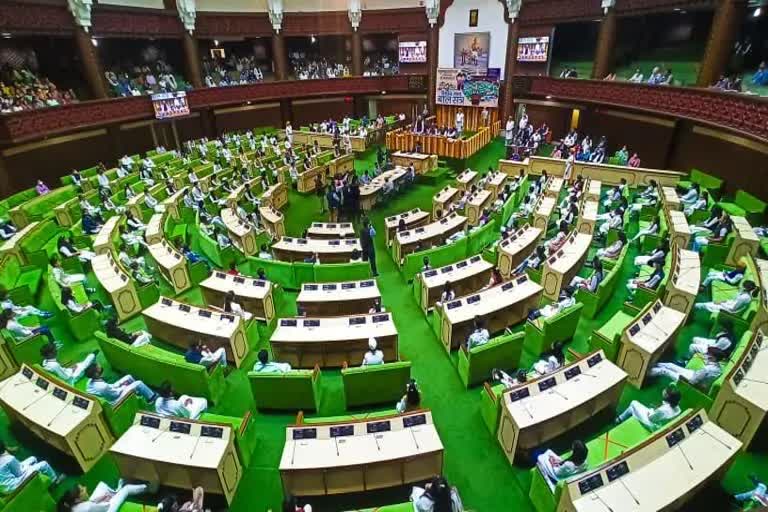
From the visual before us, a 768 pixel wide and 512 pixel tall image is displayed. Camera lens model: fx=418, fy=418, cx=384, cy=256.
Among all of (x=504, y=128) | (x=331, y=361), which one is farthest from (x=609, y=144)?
(x=331, y=361)

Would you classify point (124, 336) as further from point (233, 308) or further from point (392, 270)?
point (392, 270)

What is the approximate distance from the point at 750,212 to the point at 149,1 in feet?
91.6

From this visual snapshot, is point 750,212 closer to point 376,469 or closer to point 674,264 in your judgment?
point 674,264

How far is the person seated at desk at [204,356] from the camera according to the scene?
780cm

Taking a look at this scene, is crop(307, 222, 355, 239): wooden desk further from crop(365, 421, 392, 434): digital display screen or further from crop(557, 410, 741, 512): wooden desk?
crop(557, 410, 741, 512): wooden desk

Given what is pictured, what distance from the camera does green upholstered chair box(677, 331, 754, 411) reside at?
641 cm

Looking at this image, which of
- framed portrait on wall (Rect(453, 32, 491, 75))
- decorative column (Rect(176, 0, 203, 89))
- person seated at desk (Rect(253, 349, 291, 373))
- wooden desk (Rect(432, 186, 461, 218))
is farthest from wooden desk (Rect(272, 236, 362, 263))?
framed portrait on wall (Rect(453, 32, 491, 75))

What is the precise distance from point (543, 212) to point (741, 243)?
16.5ft

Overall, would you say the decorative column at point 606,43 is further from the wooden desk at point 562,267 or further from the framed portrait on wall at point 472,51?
the wooden desk at point 562,267

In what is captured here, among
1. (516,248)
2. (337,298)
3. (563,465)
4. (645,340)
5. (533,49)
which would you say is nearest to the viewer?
(563,465)

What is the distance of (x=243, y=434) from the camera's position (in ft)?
21.1

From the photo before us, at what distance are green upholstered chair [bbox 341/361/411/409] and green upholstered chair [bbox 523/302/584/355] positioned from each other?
2.92m

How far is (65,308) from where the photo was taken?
9.41 m

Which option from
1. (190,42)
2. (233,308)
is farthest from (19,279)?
(190,42)
